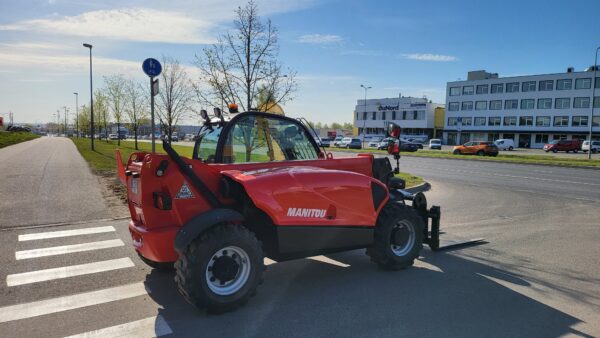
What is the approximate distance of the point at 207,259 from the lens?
13.0ft

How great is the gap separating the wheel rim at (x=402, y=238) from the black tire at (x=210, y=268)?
194cm

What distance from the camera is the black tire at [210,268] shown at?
154 inches

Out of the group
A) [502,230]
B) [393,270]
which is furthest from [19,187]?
[502,230]

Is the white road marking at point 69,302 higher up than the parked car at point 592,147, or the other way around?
the parked car at point 592,147

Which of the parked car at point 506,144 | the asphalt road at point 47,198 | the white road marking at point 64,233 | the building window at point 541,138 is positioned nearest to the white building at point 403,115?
the building window at point 541,138

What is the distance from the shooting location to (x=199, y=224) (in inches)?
158

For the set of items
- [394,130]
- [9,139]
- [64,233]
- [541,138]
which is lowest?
[64,233]

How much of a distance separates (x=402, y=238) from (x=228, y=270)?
92.8 inches

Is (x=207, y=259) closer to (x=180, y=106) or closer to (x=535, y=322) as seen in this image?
(x=535, y=322)

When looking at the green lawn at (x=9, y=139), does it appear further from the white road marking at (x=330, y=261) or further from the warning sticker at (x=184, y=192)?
the warning sticker at (x=184, y=192)

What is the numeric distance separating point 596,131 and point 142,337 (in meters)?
79.7

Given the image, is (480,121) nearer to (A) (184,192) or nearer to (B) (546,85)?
(B) (546,85)

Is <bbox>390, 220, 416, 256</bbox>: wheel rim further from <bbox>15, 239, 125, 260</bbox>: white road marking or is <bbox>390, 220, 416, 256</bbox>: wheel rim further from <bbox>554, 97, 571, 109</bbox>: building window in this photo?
<bbox>554, 97, 571, 109</bbox>: building window

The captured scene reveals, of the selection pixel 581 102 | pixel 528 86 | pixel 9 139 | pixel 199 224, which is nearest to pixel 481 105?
pixel 528 86
